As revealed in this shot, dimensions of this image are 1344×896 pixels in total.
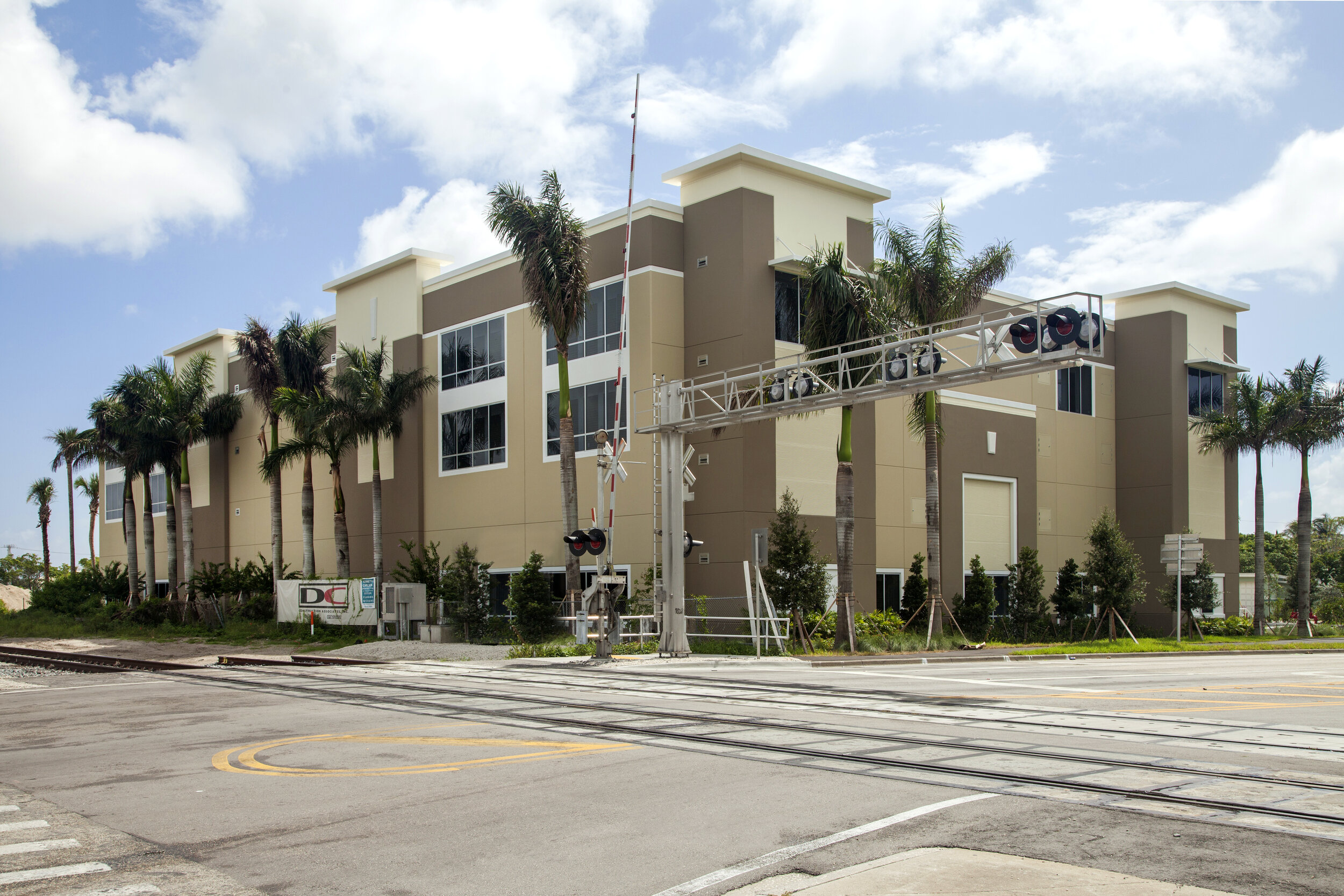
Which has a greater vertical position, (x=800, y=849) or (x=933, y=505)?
(x=933, y=505)

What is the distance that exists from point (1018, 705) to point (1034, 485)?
92.7 feet

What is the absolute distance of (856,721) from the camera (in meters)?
12.6

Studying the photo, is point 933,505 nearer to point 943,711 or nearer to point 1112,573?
point 1112,573

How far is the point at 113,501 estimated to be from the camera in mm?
61562

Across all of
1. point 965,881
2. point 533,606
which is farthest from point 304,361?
point 965,881

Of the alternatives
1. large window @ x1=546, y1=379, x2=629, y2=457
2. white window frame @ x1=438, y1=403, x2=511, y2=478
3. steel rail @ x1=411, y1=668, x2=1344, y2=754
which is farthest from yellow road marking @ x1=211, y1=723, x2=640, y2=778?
white window frame @ x1=438, y1=403, x2=511, y2=478

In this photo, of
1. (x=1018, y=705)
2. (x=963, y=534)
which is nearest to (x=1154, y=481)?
(x=963, y=534)

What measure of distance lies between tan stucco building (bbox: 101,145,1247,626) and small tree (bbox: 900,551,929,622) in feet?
3.53

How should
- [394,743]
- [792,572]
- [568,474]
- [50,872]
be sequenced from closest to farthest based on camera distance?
[50,872] → [394,743] → [792,572] → [568,474]

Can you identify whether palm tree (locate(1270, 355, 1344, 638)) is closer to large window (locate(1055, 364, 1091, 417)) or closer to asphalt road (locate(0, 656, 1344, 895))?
large window (locate(1055, 364, 1091, 417))

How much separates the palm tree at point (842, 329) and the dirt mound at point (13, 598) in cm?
6434

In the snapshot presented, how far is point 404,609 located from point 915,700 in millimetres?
23606

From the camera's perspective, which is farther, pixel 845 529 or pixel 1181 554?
pixel 1181 554

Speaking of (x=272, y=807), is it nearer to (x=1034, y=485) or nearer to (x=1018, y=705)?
(x=1018, y=705)
